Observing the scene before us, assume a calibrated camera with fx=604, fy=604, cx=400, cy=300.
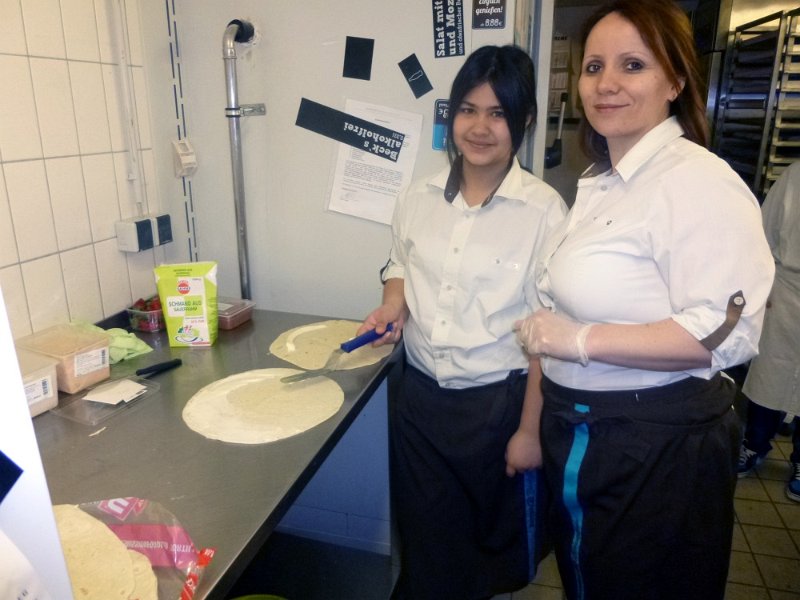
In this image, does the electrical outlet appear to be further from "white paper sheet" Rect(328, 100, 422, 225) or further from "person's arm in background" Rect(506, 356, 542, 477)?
"person's arm in background" Rect(506, 356, 542, 477)

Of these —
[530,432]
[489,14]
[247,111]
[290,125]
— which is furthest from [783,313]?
[247,111]

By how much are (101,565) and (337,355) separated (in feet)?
2.28

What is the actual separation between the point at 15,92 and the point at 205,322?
0.60 m

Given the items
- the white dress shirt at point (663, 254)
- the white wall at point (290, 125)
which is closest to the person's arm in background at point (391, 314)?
the white wall at point (290, 125)

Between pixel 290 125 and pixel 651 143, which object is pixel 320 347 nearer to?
pixel 290 125

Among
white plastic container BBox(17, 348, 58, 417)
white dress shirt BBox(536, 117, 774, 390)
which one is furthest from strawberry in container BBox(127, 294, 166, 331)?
white dress shirt BBox(536, 117, 774, 390)

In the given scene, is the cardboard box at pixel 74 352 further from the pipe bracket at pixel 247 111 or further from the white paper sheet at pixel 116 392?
the pipe bracket at pixel 247 111

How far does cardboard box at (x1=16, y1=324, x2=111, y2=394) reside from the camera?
1.17m

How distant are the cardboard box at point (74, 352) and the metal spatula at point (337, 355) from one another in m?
0.38

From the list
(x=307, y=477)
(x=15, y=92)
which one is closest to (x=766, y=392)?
(x=307, y=477)

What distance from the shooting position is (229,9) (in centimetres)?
154

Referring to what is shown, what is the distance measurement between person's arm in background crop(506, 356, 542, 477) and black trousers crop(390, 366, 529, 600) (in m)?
0.04

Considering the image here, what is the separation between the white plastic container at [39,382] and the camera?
3.56ft

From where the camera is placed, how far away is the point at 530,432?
50.6 inches
